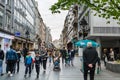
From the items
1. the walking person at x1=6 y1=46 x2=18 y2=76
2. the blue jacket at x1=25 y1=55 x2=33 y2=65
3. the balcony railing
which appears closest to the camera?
the blue jacket at x1=25 y1=55 x2=33 y2=65

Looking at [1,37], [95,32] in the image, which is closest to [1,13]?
[1,37]

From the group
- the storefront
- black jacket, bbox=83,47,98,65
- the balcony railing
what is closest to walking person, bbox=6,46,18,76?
black jacket, bbox=83,47,98,65

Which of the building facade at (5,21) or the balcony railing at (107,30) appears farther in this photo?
the balcony railing at (107,30)

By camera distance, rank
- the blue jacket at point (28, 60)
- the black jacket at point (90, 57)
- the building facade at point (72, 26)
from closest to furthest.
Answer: the black jacket at point (90, 57) < the blue jacket at point (28, 60) < the building facade at point (72, 26)

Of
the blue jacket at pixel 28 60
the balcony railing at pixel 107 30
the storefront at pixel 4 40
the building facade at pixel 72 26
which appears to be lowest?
the blue jacket at pixel 28 60

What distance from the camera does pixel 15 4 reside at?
4994 cm

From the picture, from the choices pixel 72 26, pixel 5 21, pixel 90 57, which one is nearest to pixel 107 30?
pixel 5 21

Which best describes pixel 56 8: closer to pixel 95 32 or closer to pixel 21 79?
pixel 21 79

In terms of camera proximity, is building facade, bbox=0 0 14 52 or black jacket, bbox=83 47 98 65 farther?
building facade, bbox=0 0 14 52

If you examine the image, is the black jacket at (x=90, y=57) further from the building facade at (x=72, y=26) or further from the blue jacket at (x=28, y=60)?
the building facade at (x=72, y=26)

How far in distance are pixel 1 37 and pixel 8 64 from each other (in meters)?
24.8

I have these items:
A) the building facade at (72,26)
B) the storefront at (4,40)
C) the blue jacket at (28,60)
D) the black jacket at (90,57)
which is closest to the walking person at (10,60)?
the blue jacket at (28,60)

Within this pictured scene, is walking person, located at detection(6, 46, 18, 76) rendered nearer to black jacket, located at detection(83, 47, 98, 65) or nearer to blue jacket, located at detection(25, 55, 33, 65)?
blue jacket, located at detection(25, 55, 33, 65)

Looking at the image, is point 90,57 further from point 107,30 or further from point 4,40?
point 4,40
